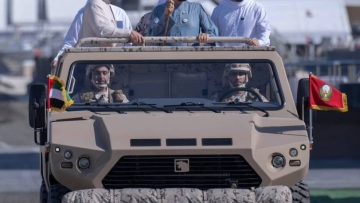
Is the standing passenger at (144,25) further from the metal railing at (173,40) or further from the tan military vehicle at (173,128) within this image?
the tan military vehicle at (173,128)

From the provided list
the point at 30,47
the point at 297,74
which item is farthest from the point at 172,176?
the point at 30,47

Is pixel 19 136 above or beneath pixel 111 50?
beneath

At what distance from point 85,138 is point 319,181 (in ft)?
26.2

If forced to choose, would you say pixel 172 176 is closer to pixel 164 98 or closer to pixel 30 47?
pixel 164 98

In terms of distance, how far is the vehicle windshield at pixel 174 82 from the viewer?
9.15 meters

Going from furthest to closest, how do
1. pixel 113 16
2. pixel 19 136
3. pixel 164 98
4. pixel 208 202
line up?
pixel 19 136 → pixel 113 16 → pixel 164 98 → pixel 208 202

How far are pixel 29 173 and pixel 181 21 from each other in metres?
7.50

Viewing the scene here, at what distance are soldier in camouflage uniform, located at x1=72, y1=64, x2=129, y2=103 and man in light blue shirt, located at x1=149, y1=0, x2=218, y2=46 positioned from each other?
1.11 meters

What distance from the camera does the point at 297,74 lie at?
21938 mm

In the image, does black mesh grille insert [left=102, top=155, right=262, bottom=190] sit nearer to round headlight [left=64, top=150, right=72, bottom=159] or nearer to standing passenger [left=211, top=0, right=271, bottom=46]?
round headlight [left=64, top=150, right=72, bottom=159]

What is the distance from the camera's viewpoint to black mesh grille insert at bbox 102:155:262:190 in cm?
824

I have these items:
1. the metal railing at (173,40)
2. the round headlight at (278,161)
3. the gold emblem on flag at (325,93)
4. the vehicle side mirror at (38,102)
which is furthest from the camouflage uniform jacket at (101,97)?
the gold emblem on flag at (325,93)

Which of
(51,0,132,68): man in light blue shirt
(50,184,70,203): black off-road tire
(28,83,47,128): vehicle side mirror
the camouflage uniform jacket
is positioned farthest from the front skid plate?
(51,0,132,68): man in light blue shirt

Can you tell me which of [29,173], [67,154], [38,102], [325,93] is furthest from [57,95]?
[29,173]
